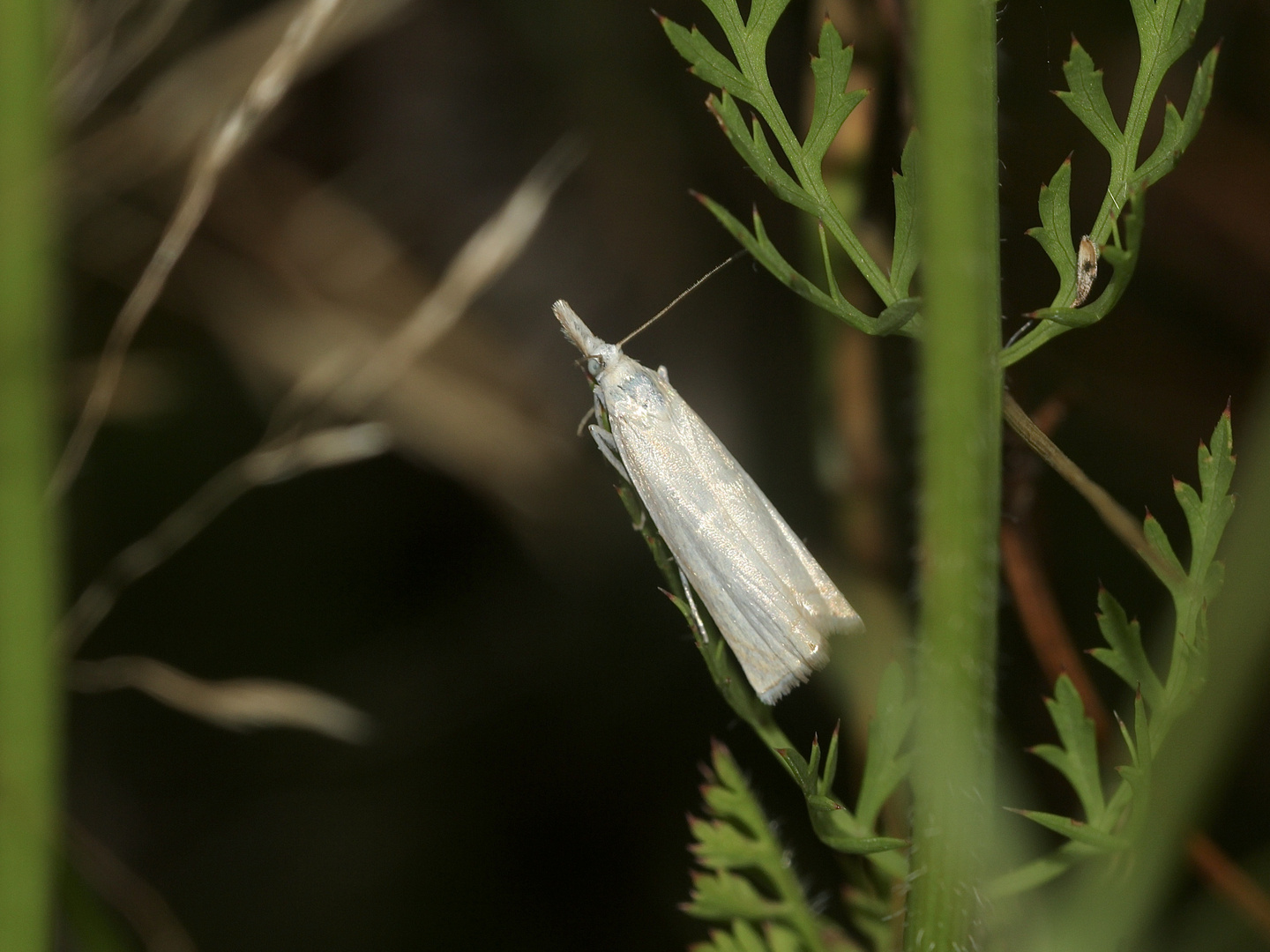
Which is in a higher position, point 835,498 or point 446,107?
point 446,107

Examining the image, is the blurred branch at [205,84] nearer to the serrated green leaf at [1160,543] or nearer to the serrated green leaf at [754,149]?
the serrated green leaf at [754,149]

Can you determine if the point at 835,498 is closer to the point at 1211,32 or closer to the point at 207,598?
the point at 1211,32

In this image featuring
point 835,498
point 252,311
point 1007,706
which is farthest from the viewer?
point 252,311

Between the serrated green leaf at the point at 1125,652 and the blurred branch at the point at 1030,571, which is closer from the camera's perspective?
the serrated green leaf at the point at 1125,652

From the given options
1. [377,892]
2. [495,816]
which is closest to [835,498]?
[495,816]

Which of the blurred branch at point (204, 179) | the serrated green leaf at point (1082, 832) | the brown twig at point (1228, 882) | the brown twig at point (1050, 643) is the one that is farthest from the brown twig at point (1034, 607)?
the blurred branch at point (204, 179)

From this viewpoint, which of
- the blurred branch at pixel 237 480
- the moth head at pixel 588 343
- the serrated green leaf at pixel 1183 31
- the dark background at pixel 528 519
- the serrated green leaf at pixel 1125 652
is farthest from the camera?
the dark background at pixel 528 519

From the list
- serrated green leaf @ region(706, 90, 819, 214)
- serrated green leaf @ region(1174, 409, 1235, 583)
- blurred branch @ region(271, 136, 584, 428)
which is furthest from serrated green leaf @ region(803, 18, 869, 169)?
blurred branch @ region(271, 136, 584, 428)
